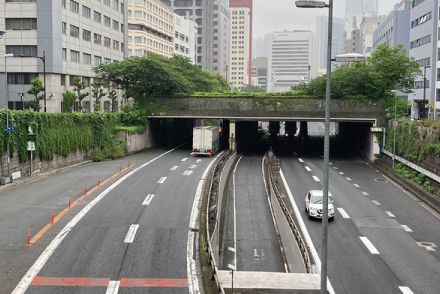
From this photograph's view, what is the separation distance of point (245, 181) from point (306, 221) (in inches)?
616

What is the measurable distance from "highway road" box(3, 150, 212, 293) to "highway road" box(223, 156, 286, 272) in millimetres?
3120

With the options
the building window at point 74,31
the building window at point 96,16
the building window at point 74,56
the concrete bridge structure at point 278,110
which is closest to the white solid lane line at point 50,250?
the concrete bridge structure at point 278,110

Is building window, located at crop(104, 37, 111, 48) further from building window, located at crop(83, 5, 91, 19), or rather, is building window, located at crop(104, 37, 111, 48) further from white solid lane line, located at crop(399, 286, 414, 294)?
white solid lane line, located at crop(399, 286, 414, 294)

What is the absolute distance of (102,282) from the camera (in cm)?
2159

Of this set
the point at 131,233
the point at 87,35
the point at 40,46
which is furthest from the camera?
the point at 87,35

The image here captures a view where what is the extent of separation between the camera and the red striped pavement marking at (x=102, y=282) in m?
21.2

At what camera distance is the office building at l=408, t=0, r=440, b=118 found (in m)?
92.3

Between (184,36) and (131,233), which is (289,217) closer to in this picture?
(131,233)

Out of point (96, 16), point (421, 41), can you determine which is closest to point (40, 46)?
point (96, 16)

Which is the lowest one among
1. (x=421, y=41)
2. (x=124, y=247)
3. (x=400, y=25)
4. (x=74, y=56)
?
(x=124, y=247)

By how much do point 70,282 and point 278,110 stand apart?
51.4 metres

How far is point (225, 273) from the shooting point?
22672mm

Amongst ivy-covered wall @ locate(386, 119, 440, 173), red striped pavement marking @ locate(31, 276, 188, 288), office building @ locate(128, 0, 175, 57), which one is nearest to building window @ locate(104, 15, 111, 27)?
office building @ locate(128, 0, 175, 57)

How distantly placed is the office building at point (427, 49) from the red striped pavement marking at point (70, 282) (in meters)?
74.7
